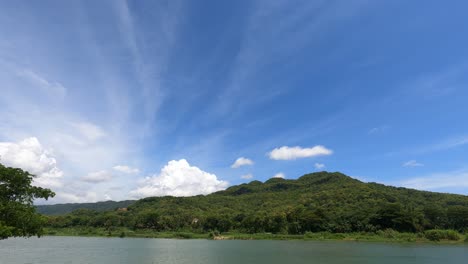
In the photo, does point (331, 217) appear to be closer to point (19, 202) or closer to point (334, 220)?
point (334, 220)

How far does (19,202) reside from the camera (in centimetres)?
2048

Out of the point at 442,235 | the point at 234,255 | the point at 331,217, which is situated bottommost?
the point at 234,255

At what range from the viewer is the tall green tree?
19312 mm

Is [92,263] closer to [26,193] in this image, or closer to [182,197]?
[26,193]

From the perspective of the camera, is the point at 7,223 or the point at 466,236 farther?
the point at 466,236

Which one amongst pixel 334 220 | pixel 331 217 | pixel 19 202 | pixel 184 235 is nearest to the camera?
pixel 19 202

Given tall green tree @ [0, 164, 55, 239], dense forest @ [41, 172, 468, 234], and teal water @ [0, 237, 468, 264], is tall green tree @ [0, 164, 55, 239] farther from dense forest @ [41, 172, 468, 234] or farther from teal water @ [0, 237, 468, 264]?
dense forest @ [41, 172, 468, 234]

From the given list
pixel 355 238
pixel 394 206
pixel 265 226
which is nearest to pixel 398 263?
pixel 355 238

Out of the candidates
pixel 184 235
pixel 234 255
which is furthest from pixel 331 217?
Answer: pixel 234 255

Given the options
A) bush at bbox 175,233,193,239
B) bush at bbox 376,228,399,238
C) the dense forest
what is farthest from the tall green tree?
bush at bbox 175,233,193,239

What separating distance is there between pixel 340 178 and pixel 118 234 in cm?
12583

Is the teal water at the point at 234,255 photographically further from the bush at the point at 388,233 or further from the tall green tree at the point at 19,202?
the bush at the point at 388,233

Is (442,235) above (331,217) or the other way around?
the other way around

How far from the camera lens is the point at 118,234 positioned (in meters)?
111
